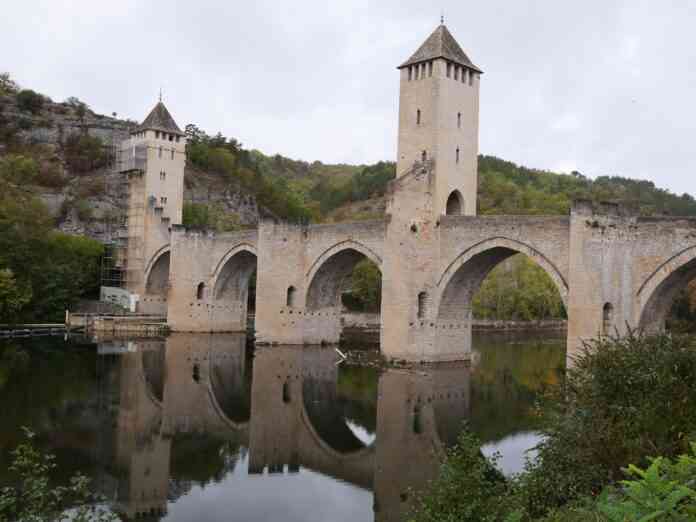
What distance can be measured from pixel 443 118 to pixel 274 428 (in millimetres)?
15085

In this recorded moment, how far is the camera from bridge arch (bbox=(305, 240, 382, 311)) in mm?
32938

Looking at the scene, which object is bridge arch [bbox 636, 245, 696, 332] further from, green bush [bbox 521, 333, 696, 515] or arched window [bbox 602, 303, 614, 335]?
green bush [bbox 521, 333, 696, 515]

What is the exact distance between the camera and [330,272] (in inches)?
1378

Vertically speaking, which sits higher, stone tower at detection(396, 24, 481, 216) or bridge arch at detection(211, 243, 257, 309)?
stone tower at detection(396, 24, 481, 216)

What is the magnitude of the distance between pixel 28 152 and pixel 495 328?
4044 centimetres

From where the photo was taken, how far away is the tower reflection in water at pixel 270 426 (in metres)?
13.5

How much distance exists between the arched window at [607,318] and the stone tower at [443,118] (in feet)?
25.9

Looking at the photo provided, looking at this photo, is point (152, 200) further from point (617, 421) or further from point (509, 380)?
point (617, 421)

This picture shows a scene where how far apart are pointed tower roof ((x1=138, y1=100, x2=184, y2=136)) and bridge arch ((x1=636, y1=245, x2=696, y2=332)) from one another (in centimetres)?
3309

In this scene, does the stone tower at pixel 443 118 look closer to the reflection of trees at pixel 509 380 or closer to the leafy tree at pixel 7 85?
the reflection of trees at pixel 509 380

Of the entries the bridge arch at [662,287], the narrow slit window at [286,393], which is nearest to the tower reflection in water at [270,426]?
the narrow slit window at [286,393]

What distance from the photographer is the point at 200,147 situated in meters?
68.8

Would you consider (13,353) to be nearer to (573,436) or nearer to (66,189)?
(573,436)

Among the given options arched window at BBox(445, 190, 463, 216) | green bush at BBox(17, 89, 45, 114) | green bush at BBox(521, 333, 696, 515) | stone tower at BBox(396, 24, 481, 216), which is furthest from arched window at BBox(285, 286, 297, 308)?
green bush at BBox(17, 89, 45, 114)
